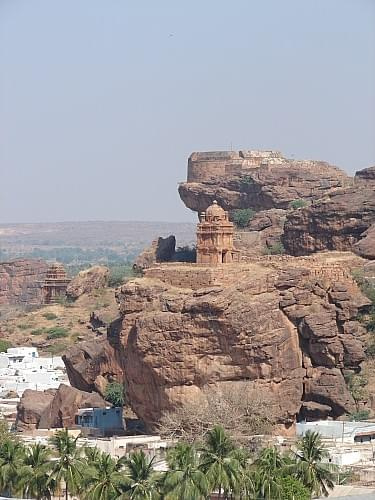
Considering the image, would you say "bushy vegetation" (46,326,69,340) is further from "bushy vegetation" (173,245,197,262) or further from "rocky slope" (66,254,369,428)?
"rocky slope" (66,254,369,428)

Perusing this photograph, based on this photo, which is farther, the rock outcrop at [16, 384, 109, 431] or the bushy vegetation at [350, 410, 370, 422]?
the rock outcrop at [16, 384, 109, 431]

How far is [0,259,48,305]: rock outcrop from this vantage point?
112m

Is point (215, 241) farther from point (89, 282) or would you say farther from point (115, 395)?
point (89, 282)

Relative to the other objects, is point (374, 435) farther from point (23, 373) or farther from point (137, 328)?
point (23, 373)

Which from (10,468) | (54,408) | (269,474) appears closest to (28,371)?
(54,408)

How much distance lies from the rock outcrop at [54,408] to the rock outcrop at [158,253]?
1193 centimetres

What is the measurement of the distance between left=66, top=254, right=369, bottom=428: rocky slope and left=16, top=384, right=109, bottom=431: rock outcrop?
6.42 feet

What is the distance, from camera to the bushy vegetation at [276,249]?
6447 cm

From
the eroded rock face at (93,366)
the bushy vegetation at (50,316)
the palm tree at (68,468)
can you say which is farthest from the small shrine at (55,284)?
the palm tree at (68,468)

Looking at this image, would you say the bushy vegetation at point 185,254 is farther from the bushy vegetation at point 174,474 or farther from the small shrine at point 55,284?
the bushy vegetation at point 174,474

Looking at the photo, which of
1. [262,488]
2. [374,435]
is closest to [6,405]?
[374,435]

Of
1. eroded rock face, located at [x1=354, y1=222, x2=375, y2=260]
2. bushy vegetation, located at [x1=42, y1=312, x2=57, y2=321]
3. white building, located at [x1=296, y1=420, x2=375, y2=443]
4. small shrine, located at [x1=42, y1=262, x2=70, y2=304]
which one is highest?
eroded rock face, located at [x1=354, y1=222, x2=375, y2=260]

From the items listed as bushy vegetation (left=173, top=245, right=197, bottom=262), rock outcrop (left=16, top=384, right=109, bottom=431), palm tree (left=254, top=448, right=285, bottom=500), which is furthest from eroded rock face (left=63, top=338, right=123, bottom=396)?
palm tree (left=254, top=448, right=285, bottom=500)

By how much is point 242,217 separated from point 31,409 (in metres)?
17.1
